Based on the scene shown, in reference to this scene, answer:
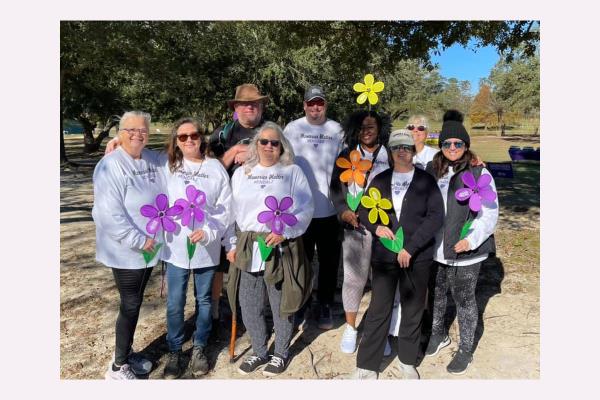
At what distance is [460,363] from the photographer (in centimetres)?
315

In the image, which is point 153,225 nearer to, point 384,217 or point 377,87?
point 384,217

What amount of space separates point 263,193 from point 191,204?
489 mm

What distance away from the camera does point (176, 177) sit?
285cm

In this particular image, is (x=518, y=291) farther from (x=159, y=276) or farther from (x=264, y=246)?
(x=159, y=276)

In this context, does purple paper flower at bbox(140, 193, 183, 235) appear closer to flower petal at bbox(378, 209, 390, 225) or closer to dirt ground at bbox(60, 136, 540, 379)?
dirt ground at bbox(60, 136, 540, 379)

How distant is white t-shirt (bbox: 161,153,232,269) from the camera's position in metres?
2.85

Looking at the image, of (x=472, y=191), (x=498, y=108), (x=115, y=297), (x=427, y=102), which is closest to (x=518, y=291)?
(x=472, y=191)

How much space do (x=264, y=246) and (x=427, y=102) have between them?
118 feet

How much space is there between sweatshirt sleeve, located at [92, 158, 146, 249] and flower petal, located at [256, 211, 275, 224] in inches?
31.7

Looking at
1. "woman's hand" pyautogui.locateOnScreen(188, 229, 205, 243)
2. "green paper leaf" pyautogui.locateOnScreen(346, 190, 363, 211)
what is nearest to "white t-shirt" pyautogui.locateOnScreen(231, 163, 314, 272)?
"woman's hand" pyautogui.locateOnScreen(188, 229, 205, 243)

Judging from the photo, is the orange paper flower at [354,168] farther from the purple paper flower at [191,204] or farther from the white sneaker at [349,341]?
the white sneaker at [349,341]

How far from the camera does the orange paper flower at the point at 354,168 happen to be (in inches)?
119

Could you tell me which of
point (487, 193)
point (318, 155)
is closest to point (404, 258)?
point (487, 193)

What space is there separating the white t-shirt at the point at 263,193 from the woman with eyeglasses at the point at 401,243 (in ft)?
1.46
